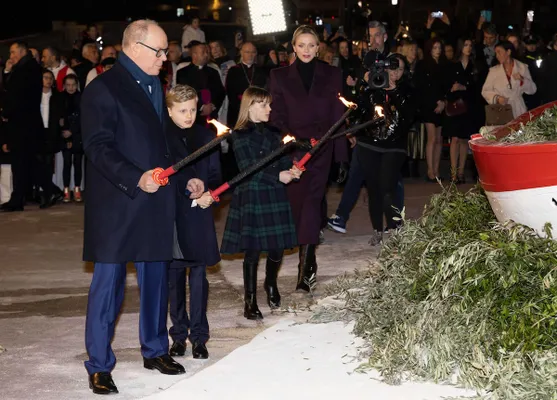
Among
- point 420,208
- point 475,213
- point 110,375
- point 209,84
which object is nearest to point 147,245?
point 110,375

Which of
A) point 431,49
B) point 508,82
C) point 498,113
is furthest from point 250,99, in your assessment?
point 431,49

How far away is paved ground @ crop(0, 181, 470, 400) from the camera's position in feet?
20.7

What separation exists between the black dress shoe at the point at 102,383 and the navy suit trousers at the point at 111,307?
3 cm

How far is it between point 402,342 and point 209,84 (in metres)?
8.57

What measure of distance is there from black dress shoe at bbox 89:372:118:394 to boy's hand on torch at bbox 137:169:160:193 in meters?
1.06

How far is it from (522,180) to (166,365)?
7.45 ft

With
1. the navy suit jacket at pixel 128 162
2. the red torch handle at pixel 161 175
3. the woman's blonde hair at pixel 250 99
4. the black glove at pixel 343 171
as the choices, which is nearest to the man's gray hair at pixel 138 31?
the navy suit jacket at pixel 128 162

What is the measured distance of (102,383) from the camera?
5.99 meters

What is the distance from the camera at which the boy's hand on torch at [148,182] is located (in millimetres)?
5793

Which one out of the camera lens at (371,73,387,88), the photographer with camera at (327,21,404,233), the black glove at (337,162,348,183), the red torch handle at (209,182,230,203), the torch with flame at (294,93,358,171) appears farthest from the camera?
the photographer with camera at (327,21,404,233)

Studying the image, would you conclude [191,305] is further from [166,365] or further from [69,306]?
[69,306]

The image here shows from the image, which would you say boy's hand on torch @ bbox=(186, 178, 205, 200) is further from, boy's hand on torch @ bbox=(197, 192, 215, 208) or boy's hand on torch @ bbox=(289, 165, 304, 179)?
boy's hand on torch @ bbox=(289, 165, 304, 179)

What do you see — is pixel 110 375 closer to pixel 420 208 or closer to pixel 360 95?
pixel 360 95

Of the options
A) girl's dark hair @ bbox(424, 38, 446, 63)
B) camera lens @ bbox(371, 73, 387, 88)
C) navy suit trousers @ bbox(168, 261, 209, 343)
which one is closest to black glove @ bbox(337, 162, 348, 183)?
camera lens @ bbox(371, 73, 387, 88)
